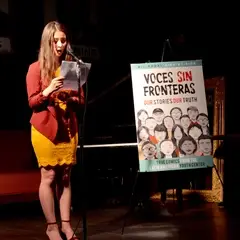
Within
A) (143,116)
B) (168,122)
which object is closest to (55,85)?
(143,116)

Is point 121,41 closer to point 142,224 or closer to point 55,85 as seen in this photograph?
point 142,224

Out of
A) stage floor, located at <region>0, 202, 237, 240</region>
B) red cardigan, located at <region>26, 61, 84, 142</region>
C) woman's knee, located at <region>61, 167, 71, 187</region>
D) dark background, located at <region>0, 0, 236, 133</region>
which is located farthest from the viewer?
dark background, located at <region>0, 0, 236, 133</region>

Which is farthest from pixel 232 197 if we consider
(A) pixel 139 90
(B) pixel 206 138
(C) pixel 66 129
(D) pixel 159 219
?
(C) pixel 66 129

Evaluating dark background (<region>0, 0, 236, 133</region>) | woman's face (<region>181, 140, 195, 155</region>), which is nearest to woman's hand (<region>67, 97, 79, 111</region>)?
woman's face (<region>181, 140, 195, 155</region>)

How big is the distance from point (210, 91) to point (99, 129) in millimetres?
1235

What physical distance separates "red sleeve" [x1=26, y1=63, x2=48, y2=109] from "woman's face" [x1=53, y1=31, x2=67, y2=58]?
14cm

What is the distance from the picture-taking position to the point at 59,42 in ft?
9.36

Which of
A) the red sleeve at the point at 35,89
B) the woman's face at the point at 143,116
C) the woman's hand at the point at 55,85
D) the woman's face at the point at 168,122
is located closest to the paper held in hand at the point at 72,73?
the woman's hand at the point at 55,85

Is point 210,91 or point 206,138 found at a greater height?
point 210,91

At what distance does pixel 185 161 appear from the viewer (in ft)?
10.9

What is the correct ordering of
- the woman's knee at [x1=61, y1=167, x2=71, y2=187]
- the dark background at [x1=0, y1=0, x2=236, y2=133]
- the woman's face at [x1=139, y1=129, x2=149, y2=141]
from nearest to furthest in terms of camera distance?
1. the woman's knee at [x1=61, y1=167, x2=71, y2=187]
2. the woman's face at [x1=139, y1=129, x2=149, y2=141]
3. the dark background at [x1=0, y1=0, x2=236, y2=133]

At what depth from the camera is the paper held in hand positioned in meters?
2.68

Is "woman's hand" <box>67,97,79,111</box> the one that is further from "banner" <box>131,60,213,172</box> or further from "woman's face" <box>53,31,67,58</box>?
"banner" <box>131,60,213,172</box>

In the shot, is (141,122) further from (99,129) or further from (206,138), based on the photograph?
(99,129)
